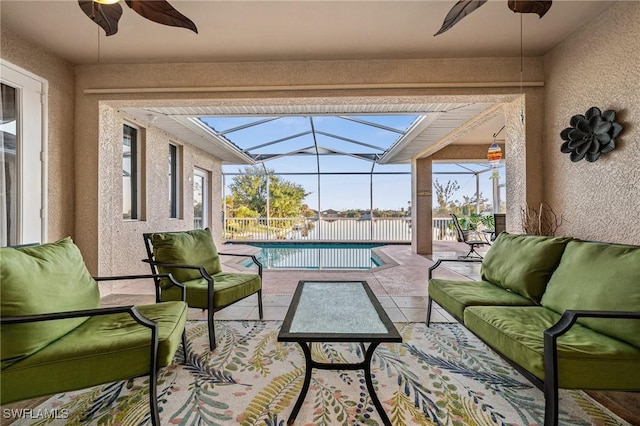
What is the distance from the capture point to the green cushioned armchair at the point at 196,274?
7.57 ft

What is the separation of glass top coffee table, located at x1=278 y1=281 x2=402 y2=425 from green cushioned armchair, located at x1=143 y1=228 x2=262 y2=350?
2.12 feet

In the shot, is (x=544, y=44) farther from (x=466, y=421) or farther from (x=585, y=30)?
(x=466, y=421)

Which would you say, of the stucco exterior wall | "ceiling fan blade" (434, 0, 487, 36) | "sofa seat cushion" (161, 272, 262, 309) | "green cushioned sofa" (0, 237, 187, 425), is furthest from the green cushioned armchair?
"ceiling fan blade" (434, 0, 487, 36)

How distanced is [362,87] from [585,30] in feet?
6.82

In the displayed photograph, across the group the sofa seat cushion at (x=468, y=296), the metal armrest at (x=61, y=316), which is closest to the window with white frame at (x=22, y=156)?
the metal armrest at (x=61, y=316)

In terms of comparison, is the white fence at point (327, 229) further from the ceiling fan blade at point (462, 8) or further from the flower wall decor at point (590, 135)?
the ceiling fan blade at point (462, 8)

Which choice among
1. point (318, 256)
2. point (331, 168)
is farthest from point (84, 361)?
point (331, 168)

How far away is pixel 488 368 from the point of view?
1.97m

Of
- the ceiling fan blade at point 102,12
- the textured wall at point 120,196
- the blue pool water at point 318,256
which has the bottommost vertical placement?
the blue pool water at point 318,256

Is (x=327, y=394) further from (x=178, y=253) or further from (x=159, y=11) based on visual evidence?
(x=159, y=11)

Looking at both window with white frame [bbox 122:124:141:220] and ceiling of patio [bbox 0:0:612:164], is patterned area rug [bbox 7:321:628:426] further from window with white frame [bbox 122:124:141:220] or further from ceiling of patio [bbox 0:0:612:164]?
window with white frame [bbox 122:124:141:220]

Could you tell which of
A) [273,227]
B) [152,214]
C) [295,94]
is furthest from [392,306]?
[273,227]

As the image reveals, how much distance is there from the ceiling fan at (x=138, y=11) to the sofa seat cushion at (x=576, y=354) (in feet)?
9.09

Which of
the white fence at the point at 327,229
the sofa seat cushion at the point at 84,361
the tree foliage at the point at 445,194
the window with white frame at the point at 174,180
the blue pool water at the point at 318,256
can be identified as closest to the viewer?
the sofa seat cushion at the point at 84,361
